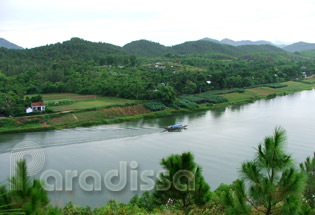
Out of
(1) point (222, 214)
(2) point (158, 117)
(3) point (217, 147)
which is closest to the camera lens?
(1) point (222, 214)

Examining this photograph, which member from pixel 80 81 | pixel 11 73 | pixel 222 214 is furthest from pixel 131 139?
pixel 11 73

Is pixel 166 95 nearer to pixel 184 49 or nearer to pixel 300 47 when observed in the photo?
pixel 184 49

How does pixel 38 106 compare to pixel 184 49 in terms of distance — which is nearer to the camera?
pixel 38 106

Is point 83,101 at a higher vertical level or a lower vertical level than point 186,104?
higher

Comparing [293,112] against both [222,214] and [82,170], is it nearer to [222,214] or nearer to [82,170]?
[82,170]

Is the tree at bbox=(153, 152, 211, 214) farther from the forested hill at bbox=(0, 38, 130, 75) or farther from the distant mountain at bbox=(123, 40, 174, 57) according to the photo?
the distant mountain at bbox=(123, 40, 174, 57)

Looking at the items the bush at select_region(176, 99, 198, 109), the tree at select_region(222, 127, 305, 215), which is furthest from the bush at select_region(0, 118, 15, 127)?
the tree at select_region(222, 127, 305, 215)

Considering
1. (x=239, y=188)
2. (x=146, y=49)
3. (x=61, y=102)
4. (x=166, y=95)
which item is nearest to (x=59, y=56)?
(x=61, y=102)
